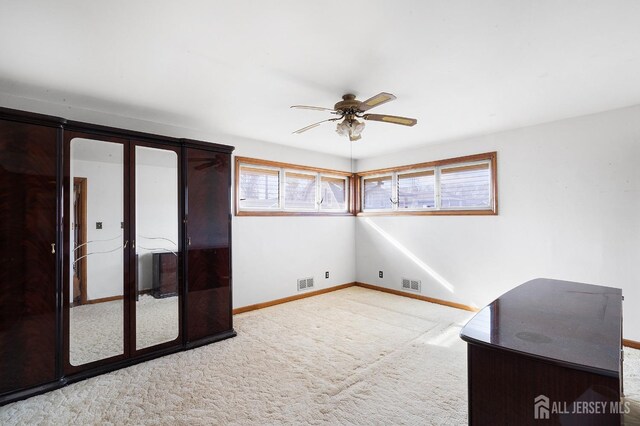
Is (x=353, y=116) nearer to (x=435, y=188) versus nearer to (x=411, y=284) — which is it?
(x=435, y=188)

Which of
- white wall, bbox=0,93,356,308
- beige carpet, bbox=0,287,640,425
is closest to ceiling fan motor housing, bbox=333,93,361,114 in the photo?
white wall, bbox=0,93,356,308

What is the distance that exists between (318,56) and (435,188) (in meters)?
3.24

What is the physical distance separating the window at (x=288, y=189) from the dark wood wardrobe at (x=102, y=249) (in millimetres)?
936

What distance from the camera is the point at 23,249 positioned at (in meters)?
2.30

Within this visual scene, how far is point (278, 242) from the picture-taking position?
182 inches

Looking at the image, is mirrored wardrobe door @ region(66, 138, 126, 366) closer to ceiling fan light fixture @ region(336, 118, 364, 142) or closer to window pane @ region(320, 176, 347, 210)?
ceiling fan light fixture @ region(336, 118, 364, 142)

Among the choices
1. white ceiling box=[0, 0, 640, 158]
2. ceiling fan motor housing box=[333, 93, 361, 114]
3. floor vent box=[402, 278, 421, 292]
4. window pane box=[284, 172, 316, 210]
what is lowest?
floor vent box=[402, 278, 421, 292]

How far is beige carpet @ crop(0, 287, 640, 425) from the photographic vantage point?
205 centimetres

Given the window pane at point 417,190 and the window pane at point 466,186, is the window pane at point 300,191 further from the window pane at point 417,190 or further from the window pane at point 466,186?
the window pane at point 466,186

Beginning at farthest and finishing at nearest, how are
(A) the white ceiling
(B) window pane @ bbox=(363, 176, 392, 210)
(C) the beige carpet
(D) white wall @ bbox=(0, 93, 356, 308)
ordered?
(B) window pane @ bbox=(363, 176, 392, 210), (D) white wall @ bbox=(0, 93, 356, 308), (C) the beige carpet, (A) the white ceiling

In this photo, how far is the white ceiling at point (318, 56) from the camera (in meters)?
1.65

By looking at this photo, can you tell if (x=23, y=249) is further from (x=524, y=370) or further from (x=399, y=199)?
(x=399, y=199)

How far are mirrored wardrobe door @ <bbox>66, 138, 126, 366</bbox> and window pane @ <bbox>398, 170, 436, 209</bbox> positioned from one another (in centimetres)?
399

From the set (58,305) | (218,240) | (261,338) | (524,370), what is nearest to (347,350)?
(261,338)
